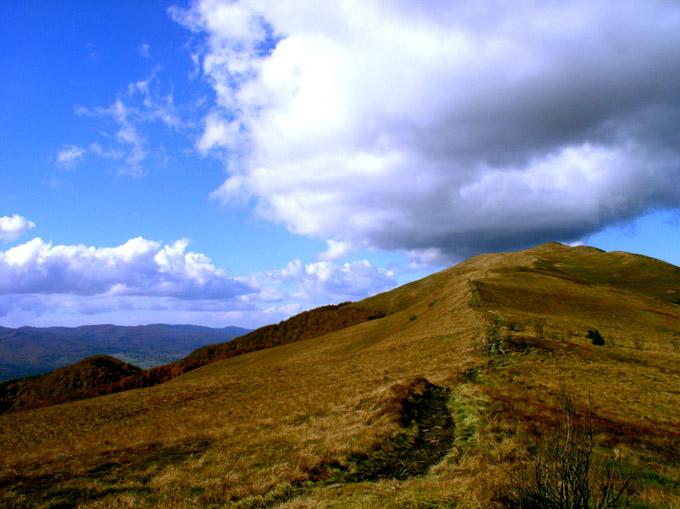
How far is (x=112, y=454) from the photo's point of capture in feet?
62.4

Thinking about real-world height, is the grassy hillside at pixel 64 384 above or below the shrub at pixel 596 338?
below

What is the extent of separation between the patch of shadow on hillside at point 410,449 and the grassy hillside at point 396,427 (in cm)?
8

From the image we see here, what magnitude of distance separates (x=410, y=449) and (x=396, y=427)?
194cm

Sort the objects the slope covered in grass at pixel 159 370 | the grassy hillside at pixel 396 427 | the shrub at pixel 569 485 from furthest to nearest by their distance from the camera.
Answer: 1. the slope covered in grass at pixel 159 370
2. the grassy hillside at pixel 396 427
3. the shrub at pixel 569 485

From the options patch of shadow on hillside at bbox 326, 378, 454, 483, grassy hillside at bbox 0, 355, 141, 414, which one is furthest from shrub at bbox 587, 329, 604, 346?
grassy hillside at bbox 0, 355, 141, 414

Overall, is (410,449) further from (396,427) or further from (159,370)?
(159,370)

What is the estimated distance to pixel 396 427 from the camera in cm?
1659

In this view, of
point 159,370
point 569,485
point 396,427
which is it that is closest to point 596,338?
point 396,427

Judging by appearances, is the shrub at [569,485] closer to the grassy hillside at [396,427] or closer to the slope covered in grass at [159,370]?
the grassy hillside at [396,427]

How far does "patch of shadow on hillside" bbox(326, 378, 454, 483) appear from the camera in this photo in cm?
1270

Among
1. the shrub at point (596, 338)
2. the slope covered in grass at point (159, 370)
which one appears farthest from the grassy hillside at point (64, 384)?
the shrub at point (596, 338)

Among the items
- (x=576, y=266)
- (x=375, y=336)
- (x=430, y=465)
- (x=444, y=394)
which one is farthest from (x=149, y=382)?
(x=576, y=266)

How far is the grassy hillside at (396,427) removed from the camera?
1130cm

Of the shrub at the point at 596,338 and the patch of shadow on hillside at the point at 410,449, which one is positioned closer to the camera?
the patch of shadow on hillside at the point at 410,449
